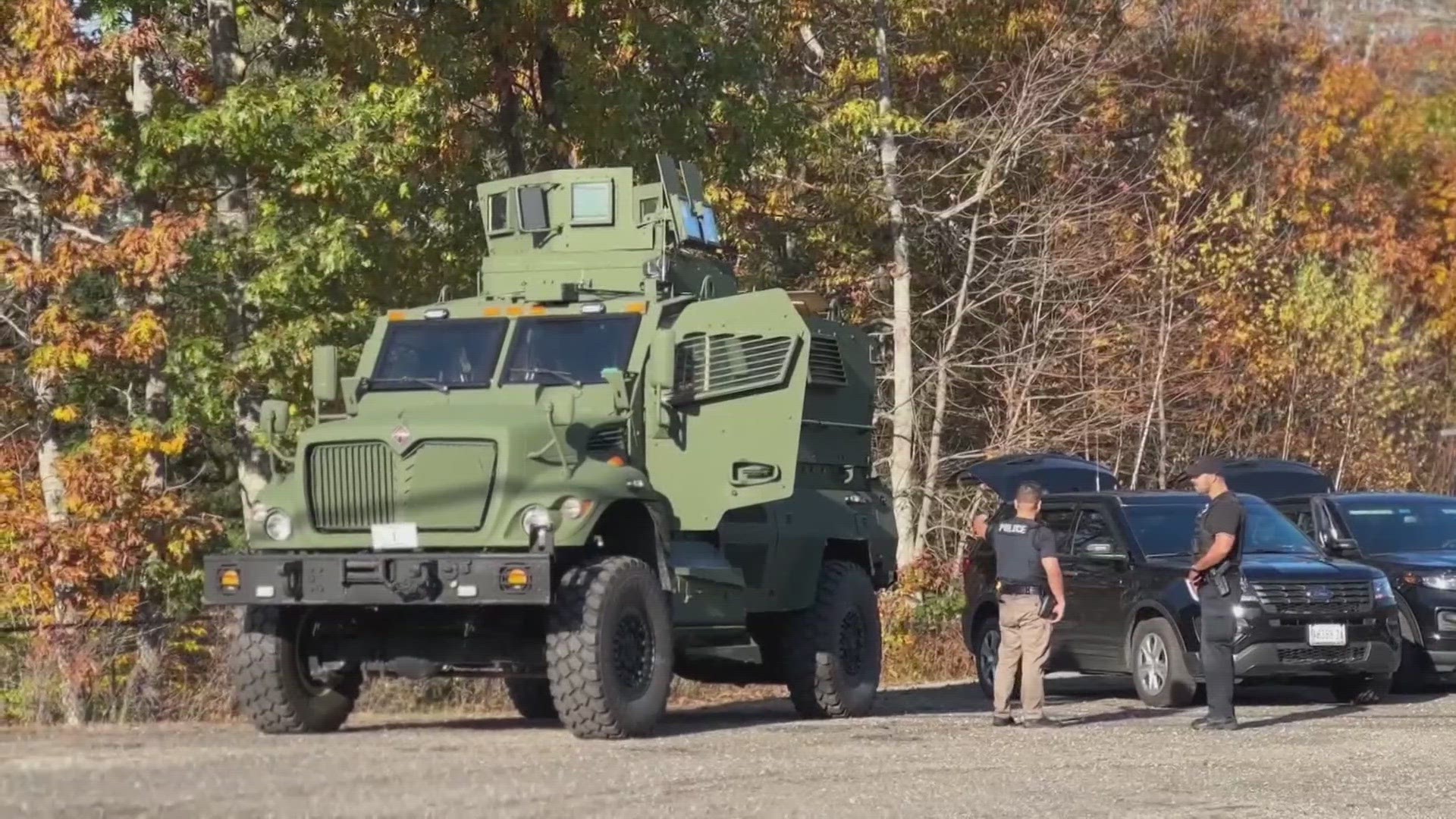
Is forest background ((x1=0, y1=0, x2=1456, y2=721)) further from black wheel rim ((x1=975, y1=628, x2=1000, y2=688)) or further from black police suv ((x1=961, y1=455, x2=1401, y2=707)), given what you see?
black police suv ((x1=961, y1=455, x2=1401, y2=707))

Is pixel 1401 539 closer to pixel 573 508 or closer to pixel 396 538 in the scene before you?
pixel 573 508

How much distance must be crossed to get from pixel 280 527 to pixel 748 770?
12.1 feet

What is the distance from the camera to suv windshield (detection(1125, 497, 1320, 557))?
60.3 ft

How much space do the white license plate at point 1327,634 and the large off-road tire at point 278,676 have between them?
7199 millimetres

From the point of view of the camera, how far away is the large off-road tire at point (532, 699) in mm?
17000

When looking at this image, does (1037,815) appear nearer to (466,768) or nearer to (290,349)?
(466,768)

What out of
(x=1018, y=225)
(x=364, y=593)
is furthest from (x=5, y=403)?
(x=1018, y=225)

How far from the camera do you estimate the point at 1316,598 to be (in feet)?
57.3

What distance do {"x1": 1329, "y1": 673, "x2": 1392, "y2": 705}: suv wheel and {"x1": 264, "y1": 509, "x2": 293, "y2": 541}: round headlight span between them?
8.40 metres

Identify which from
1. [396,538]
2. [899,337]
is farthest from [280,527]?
[899,337]

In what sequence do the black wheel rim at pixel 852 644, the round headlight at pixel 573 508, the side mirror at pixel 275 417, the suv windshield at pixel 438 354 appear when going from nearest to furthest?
the round headlight at pixel 573 508
the side mirror at pixel 275 417
the suv windshield at pixel 438 354
the black wheel rim at pixel 852 644

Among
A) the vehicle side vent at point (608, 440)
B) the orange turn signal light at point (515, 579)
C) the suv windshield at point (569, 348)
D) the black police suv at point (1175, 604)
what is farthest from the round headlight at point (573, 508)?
the black police suv at point (1175, 604)

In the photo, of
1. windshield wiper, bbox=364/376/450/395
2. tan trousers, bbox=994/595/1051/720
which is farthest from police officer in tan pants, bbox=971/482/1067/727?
windshield wiper, bbox=364/376/450/395

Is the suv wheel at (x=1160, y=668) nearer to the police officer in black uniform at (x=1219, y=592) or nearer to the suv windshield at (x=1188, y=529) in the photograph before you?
the suv windshield at (x=1188, y=529)
